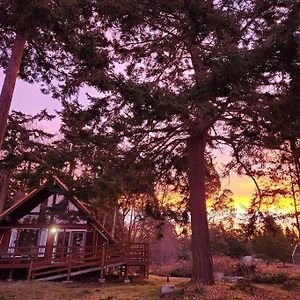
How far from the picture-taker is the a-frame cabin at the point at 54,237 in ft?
61.6

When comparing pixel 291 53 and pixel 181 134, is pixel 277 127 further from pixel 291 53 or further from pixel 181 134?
pixel 181 134

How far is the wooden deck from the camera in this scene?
58.9 feet

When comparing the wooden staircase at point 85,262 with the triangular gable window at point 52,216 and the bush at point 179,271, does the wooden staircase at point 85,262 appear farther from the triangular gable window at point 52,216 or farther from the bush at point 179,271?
the bush at point 179,271

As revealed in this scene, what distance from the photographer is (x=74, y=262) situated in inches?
711

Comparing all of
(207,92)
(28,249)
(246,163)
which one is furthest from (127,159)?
(28,249)

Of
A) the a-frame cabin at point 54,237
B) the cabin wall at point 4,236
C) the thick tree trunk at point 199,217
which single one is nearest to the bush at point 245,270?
the a-frame cabin at point 54,237

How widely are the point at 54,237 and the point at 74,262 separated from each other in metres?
3.92

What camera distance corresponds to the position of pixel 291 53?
8.85 meters

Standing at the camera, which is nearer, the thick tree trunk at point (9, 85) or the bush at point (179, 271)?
the thick tree trunk at point (9, 85)

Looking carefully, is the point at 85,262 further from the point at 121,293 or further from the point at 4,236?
the point at 4,236

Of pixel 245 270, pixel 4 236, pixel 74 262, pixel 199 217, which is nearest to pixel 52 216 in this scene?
pixel 4 236

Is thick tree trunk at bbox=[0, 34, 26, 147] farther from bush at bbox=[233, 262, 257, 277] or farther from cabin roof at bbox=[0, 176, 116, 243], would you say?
bush at bbox=[233, 262, 257, 277]

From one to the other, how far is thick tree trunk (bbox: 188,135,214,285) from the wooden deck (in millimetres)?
6849

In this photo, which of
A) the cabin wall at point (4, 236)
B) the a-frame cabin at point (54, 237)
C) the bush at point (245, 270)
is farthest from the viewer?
the cabin wall at point (4, 236)
